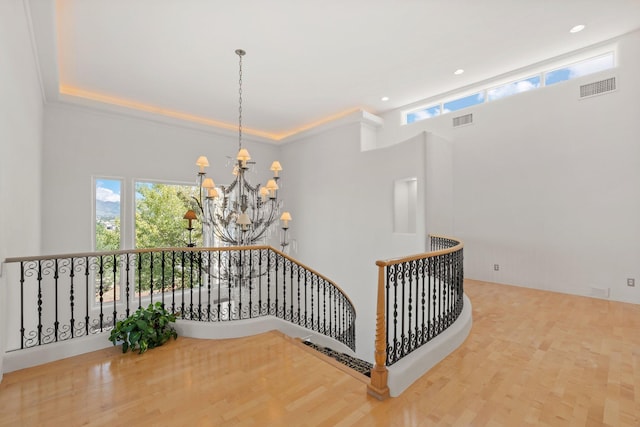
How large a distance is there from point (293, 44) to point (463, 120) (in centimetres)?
435

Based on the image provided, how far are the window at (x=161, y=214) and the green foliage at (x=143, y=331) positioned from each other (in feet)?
11.0

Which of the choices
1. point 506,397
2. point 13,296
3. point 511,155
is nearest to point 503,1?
point 511,155

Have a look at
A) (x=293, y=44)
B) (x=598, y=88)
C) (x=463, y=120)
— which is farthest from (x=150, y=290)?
(x=598, y=88)

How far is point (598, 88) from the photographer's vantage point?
505cm

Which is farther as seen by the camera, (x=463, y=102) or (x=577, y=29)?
(x=463, y=102)

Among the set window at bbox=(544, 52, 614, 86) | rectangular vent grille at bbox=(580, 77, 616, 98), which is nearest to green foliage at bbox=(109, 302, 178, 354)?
rectangular vent grille at bbox=(580, 77, 616, 98)

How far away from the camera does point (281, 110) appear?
7.41m

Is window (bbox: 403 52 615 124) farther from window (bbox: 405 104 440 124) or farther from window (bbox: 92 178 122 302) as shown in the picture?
window (bbox: 92 178 122 302)

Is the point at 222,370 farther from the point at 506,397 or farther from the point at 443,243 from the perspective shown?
the point at 443,243

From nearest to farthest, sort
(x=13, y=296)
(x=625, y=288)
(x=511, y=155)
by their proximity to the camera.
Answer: (x=13, y=296)
(x=625, y=288)
(x=511, y=155)

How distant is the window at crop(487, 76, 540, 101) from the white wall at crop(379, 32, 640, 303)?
188mm

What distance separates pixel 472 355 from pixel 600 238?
3.94 meters

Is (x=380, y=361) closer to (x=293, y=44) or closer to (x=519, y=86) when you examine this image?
(x=293, y=44)

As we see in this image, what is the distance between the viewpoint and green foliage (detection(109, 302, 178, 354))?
3.35 meters
